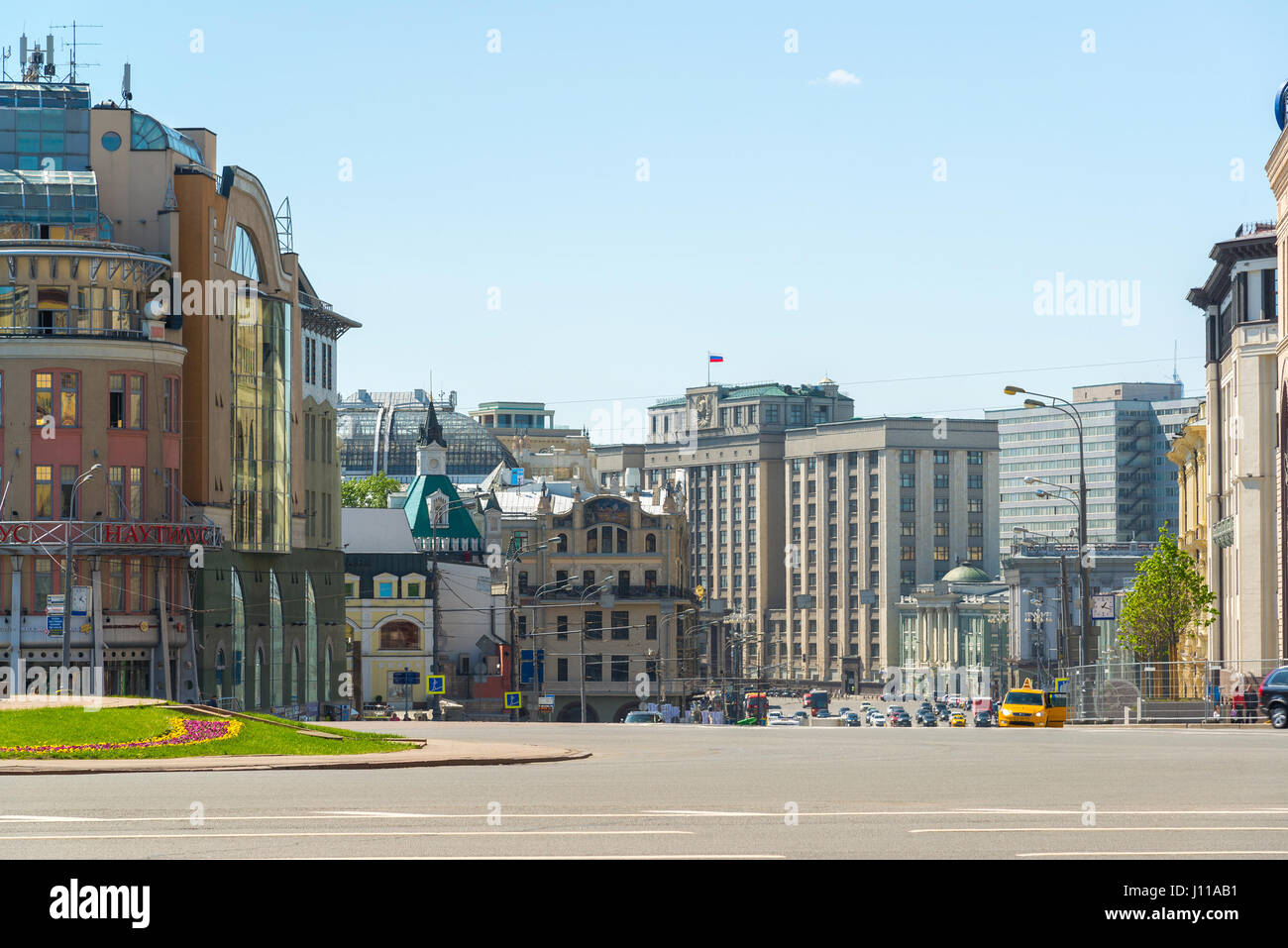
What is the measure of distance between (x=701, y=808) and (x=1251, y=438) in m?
62.1

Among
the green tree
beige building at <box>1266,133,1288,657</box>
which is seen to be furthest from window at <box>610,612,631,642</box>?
beige building at <box>1266,133,1288,657</box>

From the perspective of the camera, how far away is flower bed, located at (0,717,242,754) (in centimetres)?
2989

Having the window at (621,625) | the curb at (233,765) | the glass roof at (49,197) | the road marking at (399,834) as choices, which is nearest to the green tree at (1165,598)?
the glass roof at (49,197)

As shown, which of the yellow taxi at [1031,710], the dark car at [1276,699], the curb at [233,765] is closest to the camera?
the curb at [233,765]

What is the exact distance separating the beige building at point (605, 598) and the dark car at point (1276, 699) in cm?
9846

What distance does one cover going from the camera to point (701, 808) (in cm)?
1897

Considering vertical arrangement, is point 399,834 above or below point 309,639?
above

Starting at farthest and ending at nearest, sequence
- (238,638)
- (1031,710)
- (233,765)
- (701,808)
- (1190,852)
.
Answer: (238,638) → (1031,710) → (233,765) → (701,808) → (1190,852)

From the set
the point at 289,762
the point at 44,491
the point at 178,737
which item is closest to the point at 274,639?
the point at 44,491

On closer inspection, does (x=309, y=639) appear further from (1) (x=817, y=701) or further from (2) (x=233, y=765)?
(1) (x=817, y=701)

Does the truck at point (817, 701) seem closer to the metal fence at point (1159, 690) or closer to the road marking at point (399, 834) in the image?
the metal fence at point (1159, 690)

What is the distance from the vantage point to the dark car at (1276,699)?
1672 inches
